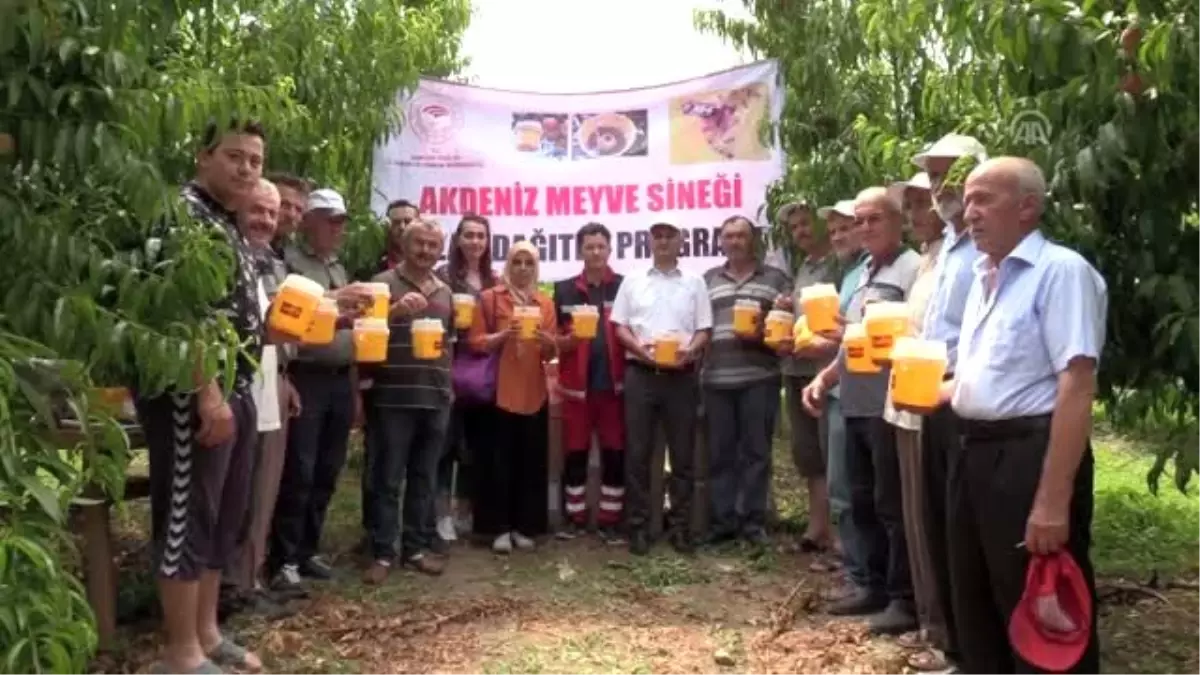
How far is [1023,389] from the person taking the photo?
3383 millimetres

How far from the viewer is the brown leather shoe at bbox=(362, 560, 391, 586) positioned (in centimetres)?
586

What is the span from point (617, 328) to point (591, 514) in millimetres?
1166

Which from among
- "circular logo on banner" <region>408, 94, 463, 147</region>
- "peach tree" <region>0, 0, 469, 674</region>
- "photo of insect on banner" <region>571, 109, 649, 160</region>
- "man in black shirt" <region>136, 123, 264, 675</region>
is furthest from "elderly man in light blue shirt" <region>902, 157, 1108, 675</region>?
"circular logo on banner" <region>408, 94, 463, 147</region>

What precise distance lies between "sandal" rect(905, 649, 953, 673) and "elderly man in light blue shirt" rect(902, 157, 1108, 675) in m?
0.96

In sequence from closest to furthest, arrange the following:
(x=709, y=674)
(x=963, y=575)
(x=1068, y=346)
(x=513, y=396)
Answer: (x=1068, y=346), (x=963, y=575), (x=709, y=674), (x=513, y=396)

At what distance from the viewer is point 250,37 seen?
18.1 feet

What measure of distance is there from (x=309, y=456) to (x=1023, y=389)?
3.42 m

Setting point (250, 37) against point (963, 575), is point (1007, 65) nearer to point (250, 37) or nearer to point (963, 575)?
point (963, 575)

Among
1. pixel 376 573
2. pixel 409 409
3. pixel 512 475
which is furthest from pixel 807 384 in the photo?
pixel 376 573

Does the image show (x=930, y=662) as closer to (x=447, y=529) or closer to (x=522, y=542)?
(x=522, y=542)

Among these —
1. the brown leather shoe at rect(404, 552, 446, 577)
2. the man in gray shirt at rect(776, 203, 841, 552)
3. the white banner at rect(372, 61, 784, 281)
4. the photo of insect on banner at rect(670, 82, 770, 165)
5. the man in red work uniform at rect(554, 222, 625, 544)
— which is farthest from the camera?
the white banner at rect(372, 61, 784, 281)

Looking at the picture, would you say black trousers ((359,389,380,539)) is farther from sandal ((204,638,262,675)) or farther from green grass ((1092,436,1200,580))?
green grass ((1092,436,1200,580))

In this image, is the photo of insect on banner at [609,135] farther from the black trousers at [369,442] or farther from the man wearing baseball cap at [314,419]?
the black trousers at [369,442]

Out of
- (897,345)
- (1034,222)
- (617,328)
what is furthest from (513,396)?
(1034,222)
